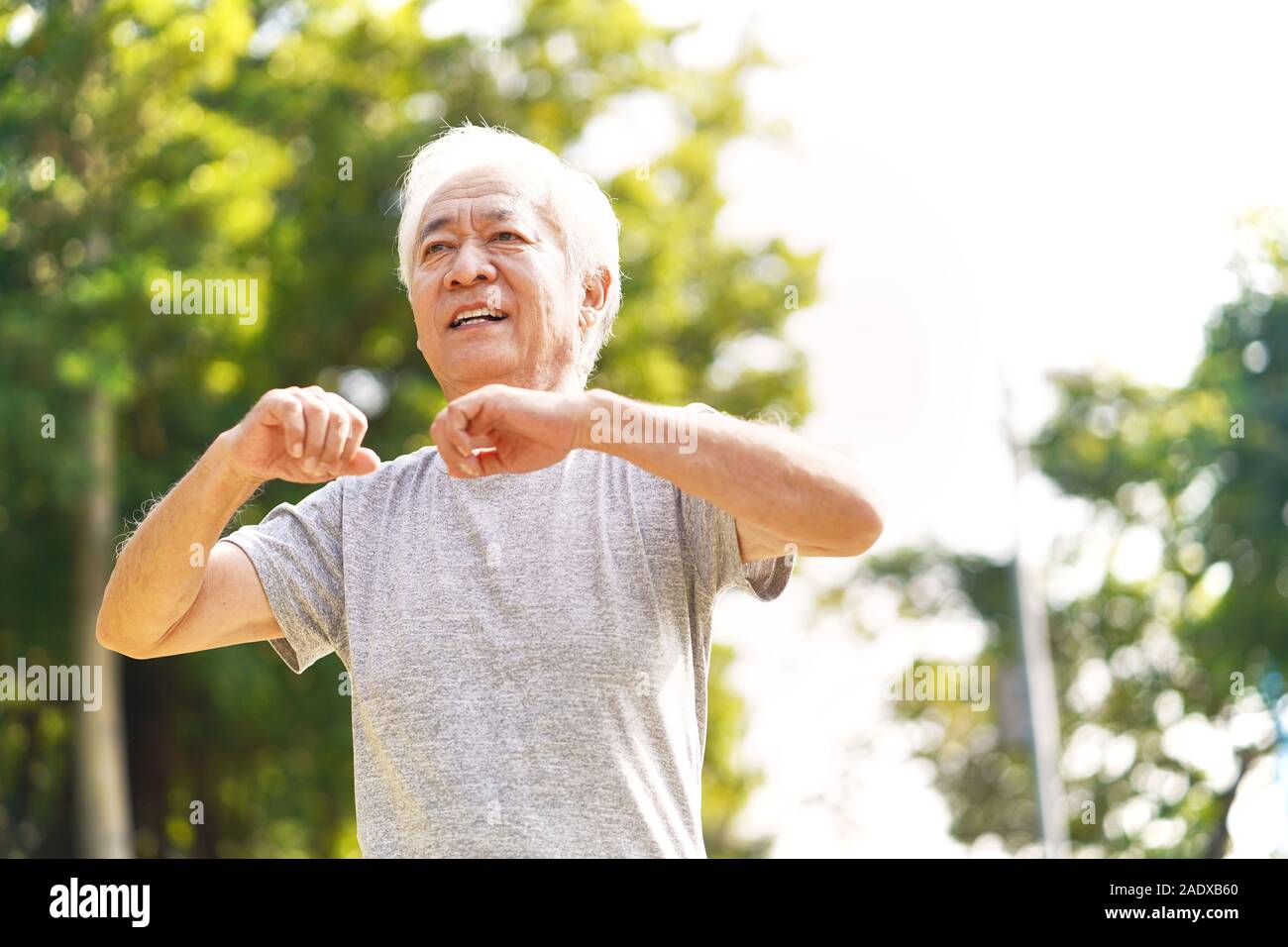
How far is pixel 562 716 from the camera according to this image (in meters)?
2.28

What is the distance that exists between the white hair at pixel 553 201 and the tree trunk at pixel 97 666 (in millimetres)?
10978

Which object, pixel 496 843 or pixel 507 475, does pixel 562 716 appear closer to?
pixel 496 843

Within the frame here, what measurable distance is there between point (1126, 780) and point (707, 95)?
10067 mm

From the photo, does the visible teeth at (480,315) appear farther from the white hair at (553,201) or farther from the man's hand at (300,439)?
the man's hand at (300,439)

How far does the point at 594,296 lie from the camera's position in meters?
2.87

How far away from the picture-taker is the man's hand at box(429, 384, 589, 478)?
215 centimetres

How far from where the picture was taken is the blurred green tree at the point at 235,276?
12969mm

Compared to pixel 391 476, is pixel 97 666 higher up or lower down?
higher up

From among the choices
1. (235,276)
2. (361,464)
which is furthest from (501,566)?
(235,276)

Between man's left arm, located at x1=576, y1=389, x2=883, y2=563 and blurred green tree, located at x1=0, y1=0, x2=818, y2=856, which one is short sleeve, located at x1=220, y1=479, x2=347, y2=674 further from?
blurred green tree, located at x1=0, y1=0, x2=818, y2=856

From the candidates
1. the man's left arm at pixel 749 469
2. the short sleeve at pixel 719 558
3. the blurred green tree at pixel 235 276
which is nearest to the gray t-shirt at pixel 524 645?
the short sleeve at pixel 719 558

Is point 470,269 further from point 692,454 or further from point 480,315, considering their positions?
point 692,454

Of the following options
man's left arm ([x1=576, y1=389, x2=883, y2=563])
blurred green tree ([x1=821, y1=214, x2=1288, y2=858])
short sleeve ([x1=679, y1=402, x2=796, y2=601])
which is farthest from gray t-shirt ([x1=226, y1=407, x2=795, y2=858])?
blurred green tree ([x1=821, y1=214, x2=1288, y2=858])
